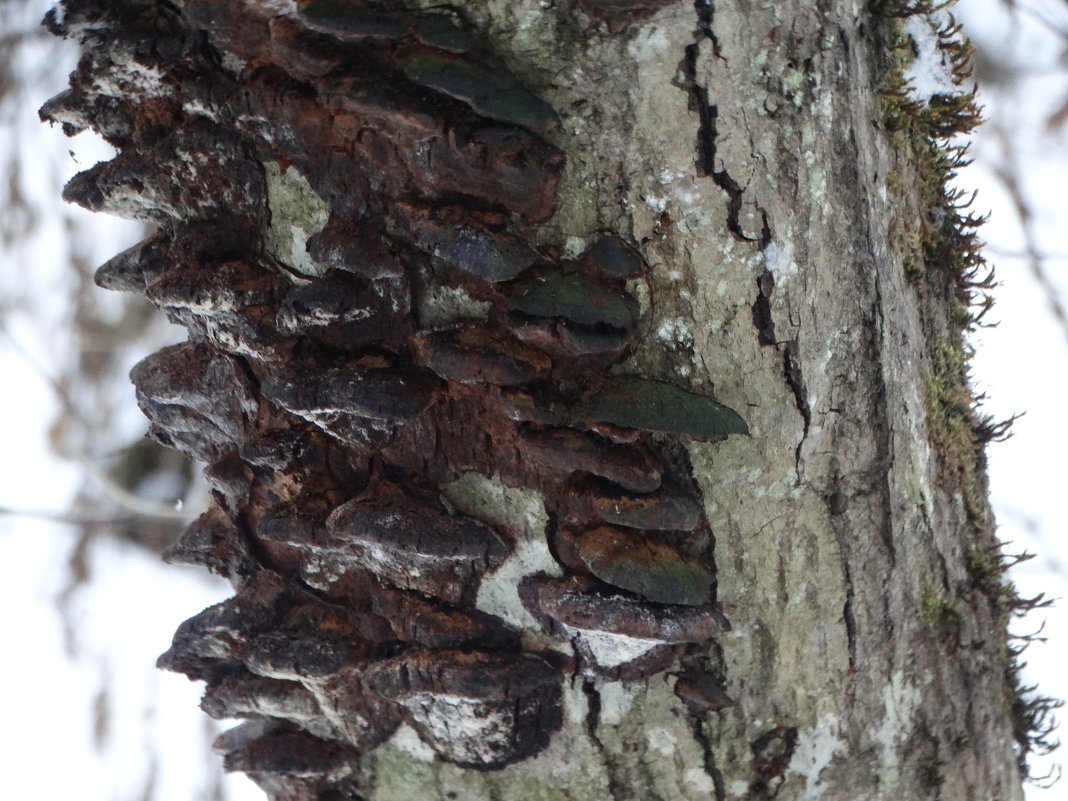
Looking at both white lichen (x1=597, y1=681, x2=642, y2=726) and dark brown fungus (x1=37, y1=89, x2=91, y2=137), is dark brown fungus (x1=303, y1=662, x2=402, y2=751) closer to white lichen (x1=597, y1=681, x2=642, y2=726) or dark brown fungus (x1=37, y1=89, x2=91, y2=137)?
white lichen (x1=597, y1=681, x2=642, y2=726)

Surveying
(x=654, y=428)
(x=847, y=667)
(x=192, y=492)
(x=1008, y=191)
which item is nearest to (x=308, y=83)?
(x=654, y=428)

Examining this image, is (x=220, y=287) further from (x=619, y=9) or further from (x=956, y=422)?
(x=956, y=422)

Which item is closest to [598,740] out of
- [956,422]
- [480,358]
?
Answer: [480,358]

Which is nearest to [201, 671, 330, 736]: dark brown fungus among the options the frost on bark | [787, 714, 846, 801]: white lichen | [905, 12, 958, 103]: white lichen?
the frost on bark

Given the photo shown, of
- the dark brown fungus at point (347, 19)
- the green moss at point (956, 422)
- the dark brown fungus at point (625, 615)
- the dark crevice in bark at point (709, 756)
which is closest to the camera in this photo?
the dark brown fungus at point (347, 19)

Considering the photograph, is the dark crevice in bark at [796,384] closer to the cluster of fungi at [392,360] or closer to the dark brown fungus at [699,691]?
the cluster of fungi at [392,360]

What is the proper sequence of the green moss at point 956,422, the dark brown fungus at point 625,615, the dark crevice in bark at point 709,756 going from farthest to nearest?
the green moss at point 956,422
the dark crevice in bark at point 709,756
the dark brown fungus at point 625,615

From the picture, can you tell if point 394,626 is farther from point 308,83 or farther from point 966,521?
point 966,521

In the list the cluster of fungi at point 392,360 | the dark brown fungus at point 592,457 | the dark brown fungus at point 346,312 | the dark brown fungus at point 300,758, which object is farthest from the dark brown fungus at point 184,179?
the dark brown fungus at point 300,758
